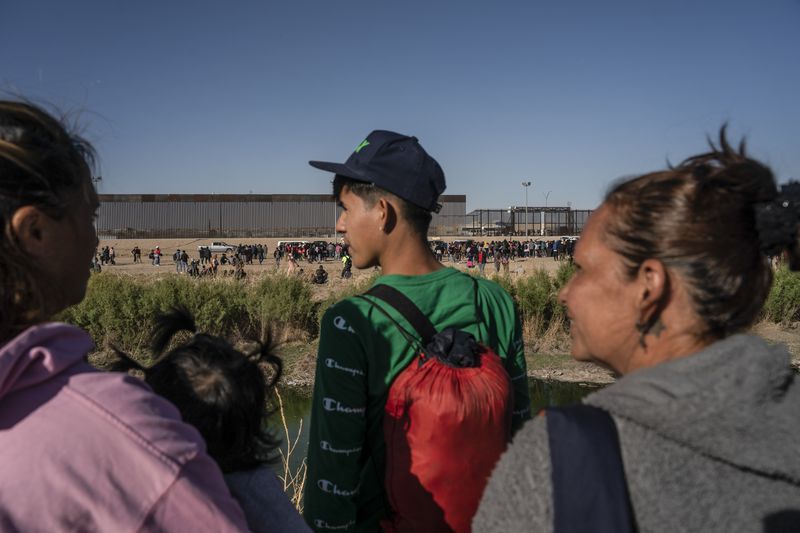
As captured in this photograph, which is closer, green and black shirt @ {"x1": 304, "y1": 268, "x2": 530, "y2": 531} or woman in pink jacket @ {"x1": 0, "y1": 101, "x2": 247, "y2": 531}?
woman in pink jacket @ {"x1": 0, "y1": 101, "x2": 247, "y2": 531}

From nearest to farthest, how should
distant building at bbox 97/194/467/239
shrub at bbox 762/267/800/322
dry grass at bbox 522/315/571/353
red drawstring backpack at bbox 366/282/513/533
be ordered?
red drawstring backpack at bbox 366/282/513/533, dry grass at bbox 522/315/571/353, shrub at bbox 762/267/800/322, distant building at bbox 97/194/467/239

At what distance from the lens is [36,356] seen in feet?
3.51

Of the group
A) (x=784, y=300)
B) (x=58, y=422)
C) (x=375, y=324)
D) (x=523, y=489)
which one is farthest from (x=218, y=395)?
(x=784, y=300)

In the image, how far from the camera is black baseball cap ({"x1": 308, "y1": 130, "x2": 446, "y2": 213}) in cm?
215

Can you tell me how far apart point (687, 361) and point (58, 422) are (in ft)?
3.41

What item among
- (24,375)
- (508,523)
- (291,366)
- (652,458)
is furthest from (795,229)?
(291,366)

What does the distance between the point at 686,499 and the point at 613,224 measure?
0.54 metres

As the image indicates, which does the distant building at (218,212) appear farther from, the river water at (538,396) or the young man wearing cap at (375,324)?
the young man wearing cap at (375,324)

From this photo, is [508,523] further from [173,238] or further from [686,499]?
[173,238]

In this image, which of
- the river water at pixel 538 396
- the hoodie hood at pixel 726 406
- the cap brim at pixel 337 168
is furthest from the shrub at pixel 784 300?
the hoodie hood at pixel 726 406

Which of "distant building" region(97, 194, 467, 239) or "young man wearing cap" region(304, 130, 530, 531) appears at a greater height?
"distant building" region(97, 194, 467, 239)

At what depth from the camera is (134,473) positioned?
105 centimetres

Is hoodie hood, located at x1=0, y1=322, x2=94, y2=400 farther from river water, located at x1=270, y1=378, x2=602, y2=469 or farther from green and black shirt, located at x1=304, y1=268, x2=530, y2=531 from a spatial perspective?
river water, located at x1=270, y1=378, x2=602, y2=469

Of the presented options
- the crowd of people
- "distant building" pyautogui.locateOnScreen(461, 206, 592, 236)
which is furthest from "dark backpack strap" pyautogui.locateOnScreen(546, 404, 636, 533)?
"distant building" pyautogui.locateOnScreen(461, 206, 592, 236)
